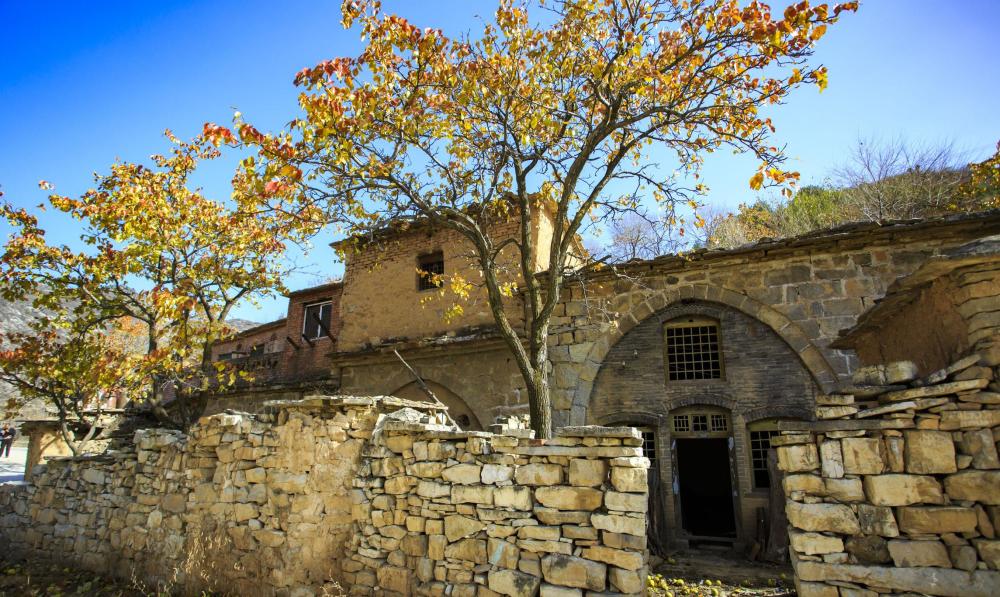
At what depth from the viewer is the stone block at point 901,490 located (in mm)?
4047

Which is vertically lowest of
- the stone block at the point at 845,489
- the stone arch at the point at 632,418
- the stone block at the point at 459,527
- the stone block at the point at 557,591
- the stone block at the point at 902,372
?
the stone block at the point at 557,591

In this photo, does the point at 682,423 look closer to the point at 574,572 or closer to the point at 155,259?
the point at 574,572

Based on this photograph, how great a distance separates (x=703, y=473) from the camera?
11.6 m

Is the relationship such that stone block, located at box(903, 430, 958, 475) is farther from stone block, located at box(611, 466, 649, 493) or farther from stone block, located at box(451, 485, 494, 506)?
stone block, located at box(451, 485, 494, 506)

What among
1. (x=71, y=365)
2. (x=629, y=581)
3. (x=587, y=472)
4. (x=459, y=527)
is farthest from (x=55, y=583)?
(x=629, y=581)

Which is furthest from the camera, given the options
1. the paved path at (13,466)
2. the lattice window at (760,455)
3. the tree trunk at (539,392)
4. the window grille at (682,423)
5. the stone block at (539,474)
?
the paved path at (13,466)

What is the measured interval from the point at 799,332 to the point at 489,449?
20.0ft

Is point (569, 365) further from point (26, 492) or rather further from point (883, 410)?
point (26, 492)

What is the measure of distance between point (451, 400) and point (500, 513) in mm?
6088

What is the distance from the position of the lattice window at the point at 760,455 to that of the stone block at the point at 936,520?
15.6 ft

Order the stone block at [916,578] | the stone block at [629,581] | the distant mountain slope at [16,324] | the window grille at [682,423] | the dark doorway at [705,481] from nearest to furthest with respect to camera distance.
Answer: the stone block at [916,578] < the stone block at [629,581] < the window grille at [682,423] < the dark doorway at [705,481] < the distant mountain slope at [16,324]

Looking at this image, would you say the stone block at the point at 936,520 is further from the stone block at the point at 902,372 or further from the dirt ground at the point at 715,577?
the dirt ground at the point at 715,577

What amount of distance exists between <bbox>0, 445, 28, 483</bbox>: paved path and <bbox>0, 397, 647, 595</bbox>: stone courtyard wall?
11171 mm

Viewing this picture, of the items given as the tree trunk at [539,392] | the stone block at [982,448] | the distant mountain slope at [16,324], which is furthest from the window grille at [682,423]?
the distant mountain slope at [16,324]
